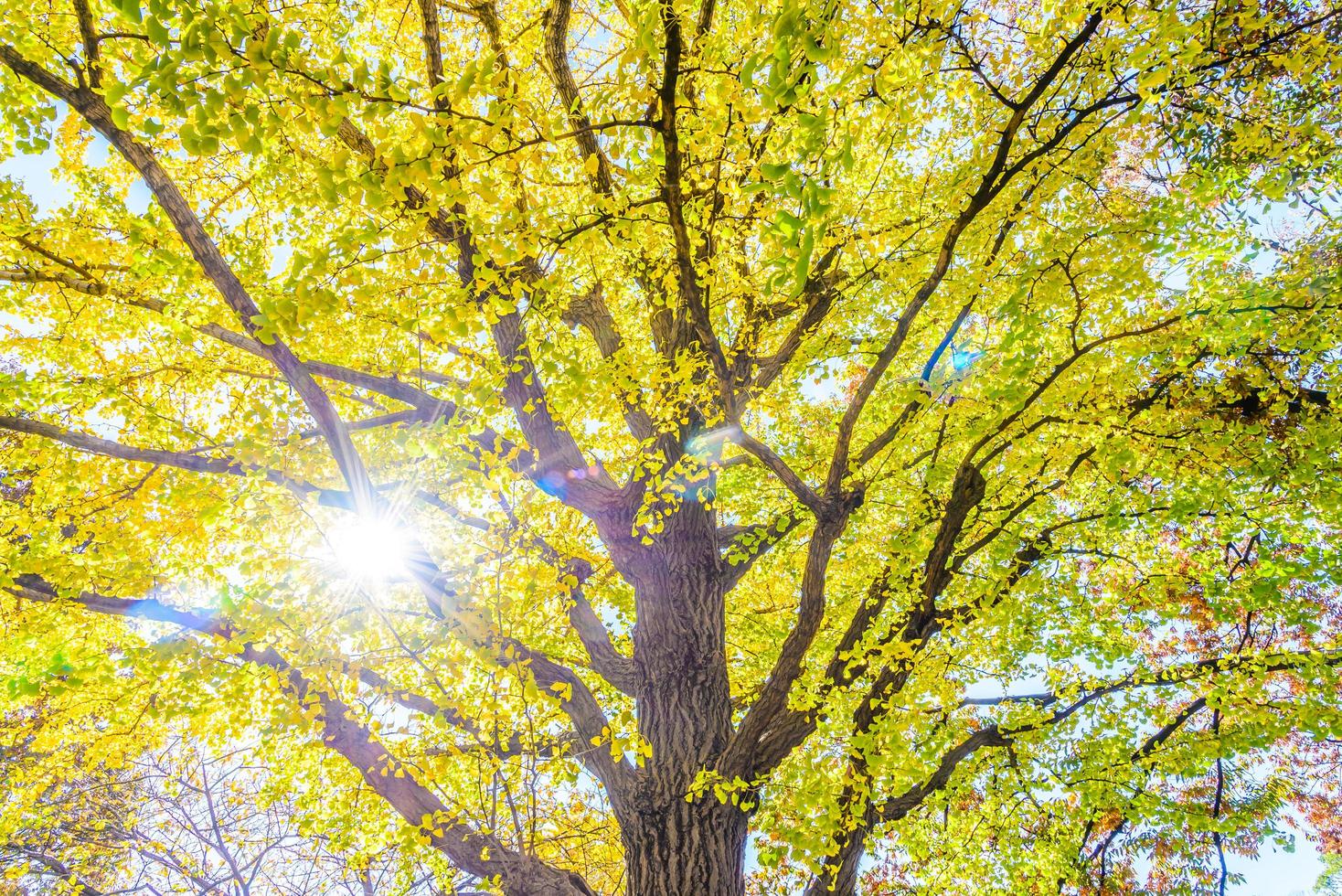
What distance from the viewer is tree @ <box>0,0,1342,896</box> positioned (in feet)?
10.7

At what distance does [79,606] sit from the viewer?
3.95 metres

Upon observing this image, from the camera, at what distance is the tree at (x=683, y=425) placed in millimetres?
3266

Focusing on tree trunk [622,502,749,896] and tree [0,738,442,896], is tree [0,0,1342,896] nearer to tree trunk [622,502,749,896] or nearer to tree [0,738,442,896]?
tree trunk [622,502,749,896]

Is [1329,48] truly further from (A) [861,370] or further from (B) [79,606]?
(B) [79,606]

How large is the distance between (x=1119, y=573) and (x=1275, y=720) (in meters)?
2.13

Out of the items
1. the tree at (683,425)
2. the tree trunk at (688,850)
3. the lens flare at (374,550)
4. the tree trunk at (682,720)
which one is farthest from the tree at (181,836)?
the lens flare at (374,550)

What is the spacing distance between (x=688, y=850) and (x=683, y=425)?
3033mm

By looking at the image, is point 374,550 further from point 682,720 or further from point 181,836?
point 181,836

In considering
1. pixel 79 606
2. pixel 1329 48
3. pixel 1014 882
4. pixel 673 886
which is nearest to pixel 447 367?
pixel 79 606

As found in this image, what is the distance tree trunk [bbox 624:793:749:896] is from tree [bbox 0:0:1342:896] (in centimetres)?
2

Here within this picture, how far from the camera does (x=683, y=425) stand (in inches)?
202

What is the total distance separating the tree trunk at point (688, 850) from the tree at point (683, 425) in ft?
0.07

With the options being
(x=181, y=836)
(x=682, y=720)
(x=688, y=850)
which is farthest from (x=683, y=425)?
(x=181, y=836)

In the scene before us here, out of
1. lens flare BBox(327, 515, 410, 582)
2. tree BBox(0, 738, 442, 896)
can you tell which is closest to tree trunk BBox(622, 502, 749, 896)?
lens flare BBox(327, 515, 410, 582)
